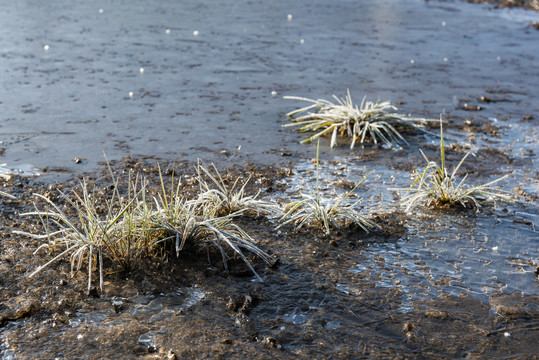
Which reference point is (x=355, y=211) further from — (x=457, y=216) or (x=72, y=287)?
(x=72, y=287)

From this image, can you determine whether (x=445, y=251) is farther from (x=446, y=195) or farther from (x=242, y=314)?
(x=242, y=314)

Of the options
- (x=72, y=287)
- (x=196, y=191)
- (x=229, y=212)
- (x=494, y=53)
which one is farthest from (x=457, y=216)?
(x=494, y=53)

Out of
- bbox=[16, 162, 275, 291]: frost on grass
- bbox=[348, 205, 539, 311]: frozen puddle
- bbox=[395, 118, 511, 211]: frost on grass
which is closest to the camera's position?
bbox=[16, 162, 275, 291]: frost on grass

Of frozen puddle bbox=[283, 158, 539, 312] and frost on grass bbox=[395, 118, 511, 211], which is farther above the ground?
frost on grass bbox=[395, 118, 511, 211]

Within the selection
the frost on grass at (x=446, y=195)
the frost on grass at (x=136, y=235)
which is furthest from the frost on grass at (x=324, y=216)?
the frost on grass at (x=446, y=195)

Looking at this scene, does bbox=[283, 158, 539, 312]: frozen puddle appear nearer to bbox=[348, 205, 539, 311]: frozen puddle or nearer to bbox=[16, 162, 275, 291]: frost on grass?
bbox=[348, 205, 539, 311]: frozen puddle

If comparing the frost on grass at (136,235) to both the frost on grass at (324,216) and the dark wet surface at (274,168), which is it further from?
the frost on grass at (324,216)

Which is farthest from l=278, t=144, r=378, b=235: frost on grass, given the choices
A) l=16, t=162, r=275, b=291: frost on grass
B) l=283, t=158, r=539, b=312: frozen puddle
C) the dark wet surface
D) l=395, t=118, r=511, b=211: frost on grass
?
l=395, t=118, r=511, b=211: frost on grass

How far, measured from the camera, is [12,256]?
365 cm

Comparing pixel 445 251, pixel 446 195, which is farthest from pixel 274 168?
pixel 445 251

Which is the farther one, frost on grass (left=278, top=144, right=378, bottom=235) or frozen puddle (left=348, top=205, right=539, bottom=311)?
frost on grass (left=278, top=144, right=378, bottom=235)

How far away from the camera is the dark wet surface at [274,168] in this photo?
3.11 metres

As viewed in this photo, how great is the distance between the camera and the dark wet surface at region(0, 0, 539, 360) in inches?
122

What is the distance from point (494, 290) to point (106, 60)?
755 cm
